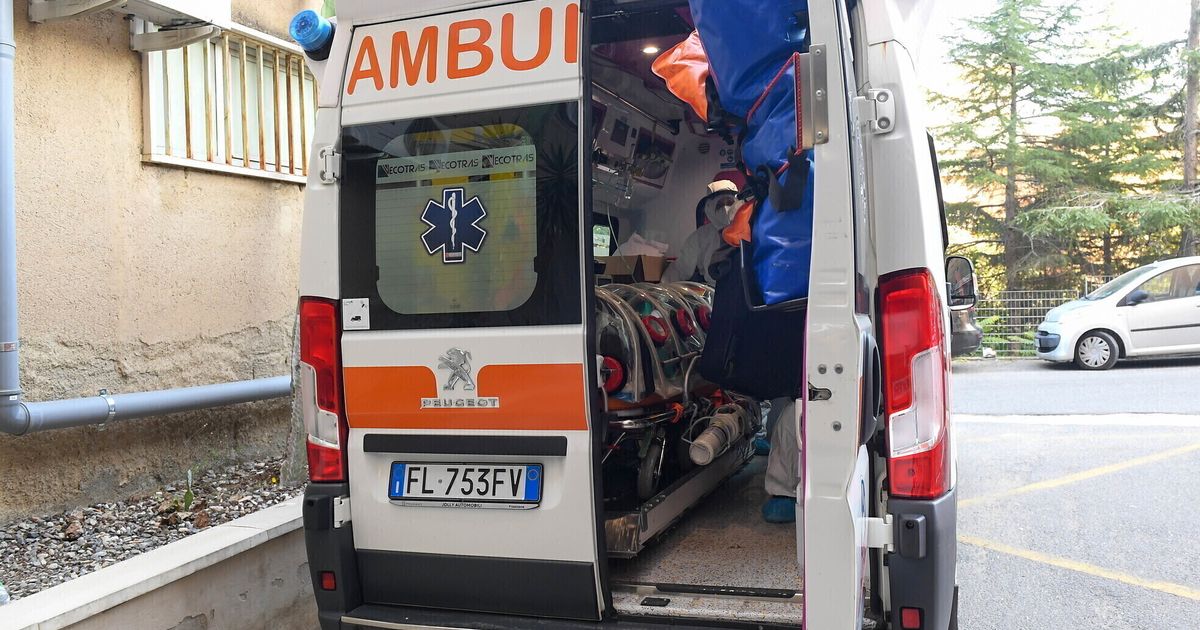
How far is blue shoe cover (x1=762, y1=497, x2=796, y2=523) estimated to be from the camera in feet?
13.2

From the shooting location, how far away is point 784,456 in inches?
159

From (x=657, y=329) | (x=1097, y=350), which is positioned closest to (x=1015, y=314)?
(x=1097, y=350)

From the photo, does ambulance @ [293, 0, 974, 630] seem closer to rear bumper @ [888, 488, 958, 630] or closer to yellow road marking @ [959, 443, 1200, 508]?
rear bumper @ [888, 488, 958, 630]

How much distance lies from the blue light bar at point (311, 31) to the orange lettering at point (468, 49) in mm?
565

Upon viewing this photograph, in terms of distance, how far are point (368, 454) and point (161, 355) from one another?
317 cm

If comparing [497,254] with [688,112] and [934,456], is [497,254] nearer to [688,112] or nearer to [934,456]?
[934,456]

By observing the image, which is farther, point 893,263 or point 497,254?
point 497,254

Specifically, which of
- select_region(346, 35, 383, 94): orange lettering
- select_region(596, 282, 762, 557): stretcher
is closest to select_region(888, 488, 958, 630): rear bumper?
select_region(596, 282, 762, 557): stretcher

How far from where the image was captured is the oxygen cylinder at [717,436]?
4.14 m

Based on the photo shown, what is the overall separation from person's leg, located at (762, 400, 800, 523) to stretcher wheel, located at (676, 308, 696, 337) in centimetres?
75

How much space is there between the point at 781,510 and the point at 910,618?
1.53 metres

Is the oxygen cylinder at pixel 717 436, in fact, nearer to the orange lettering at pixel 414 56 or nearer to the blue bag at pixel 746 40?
the blue bag at pixel 746 40

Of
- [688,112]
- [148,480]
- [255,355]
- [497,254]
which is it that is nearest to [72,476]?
[148,480]

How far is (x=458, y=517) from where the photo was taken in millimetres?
2988
